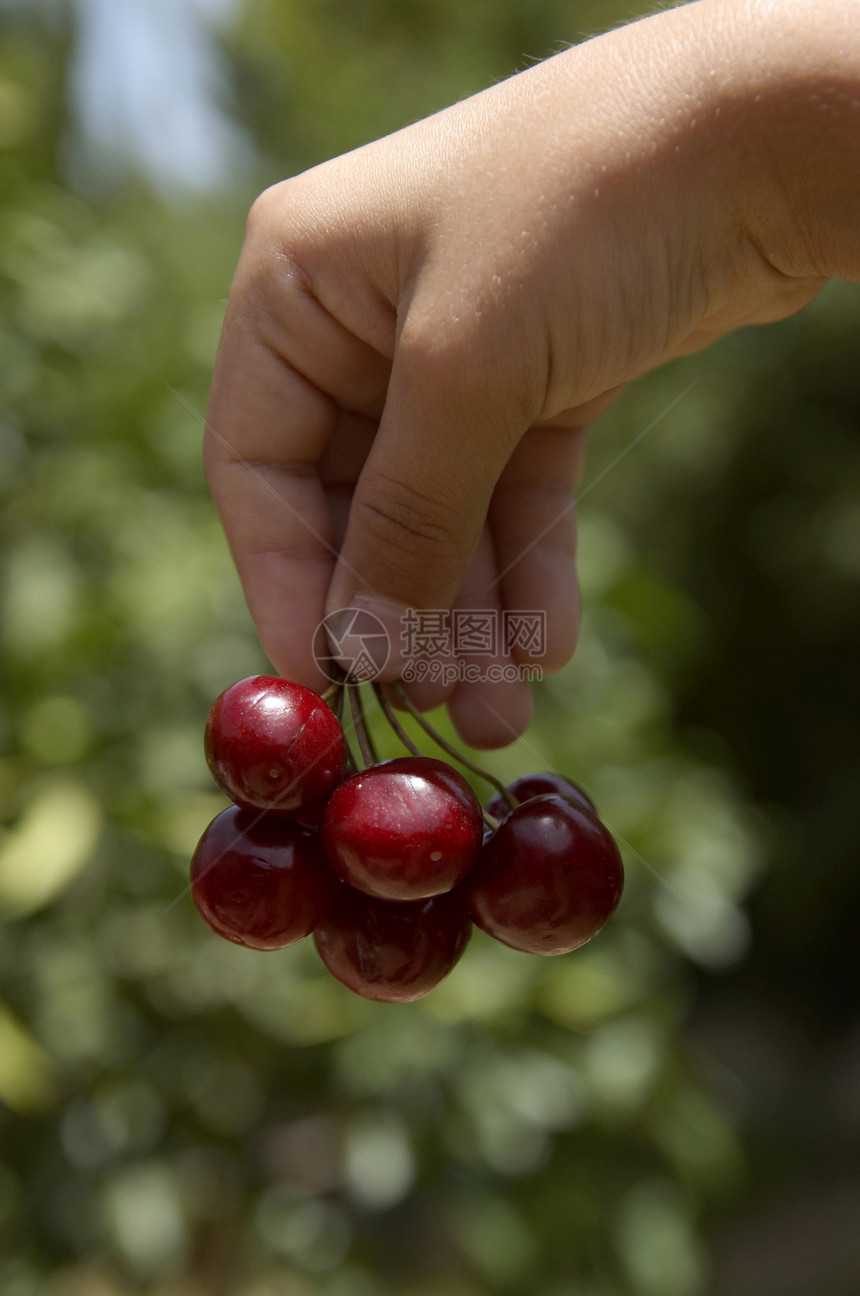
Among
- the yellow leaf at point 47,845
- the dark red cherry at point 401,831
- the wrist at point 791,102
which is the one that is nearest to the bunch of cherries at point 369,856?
the dark red cherry at point 401,831

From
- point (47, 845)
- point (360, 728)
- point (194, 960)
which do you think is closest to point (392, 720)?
point (360, 728)

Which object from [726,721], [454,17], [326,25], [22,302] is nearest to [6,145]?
[22,302]

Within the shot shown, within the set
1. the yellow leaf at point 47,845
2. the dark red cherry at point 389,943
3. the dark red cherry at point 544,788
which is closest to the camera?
the dark red cherry at point 389,943

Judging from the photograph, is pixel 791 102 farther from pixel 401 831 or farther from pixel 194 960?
pixel 194 960

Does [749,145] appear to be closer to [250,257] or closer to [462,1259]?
[250,257]

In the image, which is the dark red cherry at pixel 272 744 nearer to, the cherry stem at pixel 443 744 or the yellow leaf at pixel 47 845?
the cherry stem at pixel 443 744

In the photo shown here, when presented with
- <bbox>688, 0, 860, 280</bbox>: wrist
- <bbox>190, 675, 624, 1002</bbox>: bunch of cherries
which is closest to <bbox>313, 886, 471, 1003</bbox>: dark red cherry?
<bbox>190, 675, 624, 1002</bbox>: bunch of cherries

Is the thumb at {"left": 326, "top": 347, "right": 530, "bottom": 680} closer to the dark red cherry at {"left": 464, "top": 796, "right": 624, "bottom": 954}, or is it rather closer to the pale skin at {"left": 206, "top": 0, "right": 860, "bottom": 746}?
the pale skin at {"left": 206, "top": 0, "right": 860, "bottom": 746}
